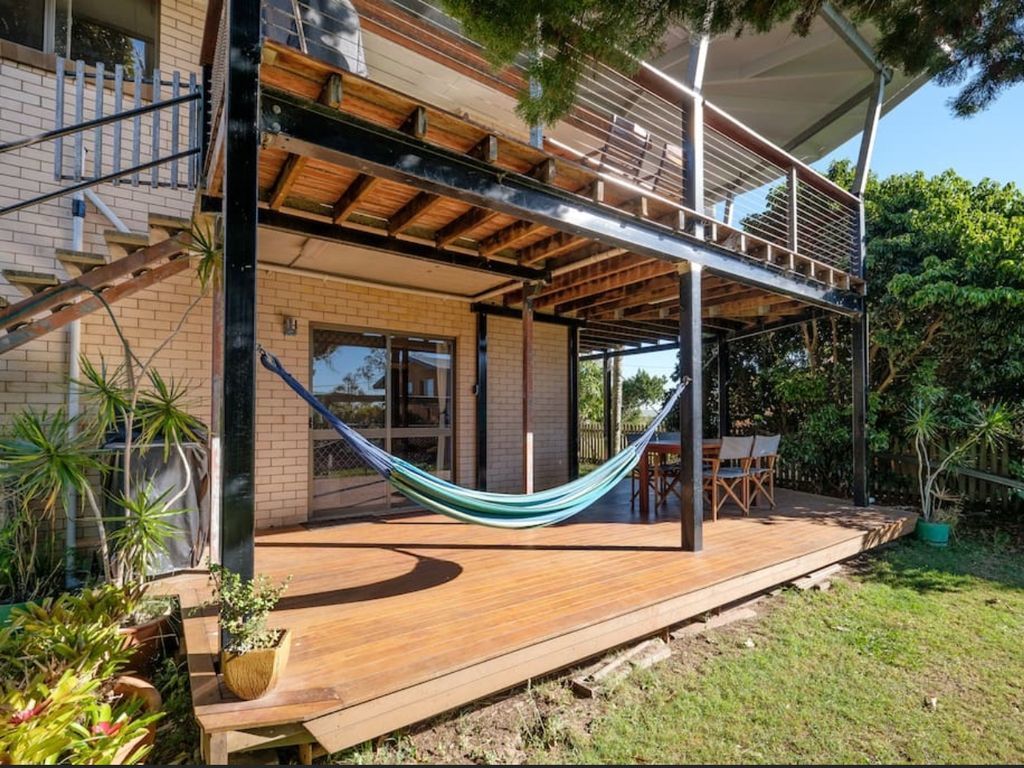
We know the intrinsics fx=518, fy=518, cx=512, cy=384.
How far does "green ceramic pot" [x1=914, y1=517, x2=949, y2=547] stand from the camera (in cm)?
534

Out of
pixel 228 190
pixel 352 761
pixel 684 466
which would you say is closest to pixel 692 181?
pixel 684 466

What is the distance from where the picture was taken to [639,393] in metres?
15.6

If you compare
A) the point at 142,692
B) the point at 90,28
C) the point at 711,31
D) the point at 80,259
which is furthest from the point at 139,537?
the point at 711,31

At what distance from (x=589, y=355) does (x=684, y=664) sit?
319 inches

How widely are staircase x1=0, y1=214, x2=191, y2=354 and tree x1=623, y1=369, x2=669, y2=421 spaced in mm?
13325

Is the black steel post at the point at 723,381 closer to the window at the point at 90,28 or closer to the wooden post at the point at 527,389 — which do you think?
the wooden post at the point at 527,389

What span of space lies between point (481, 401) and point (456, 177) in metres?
3.41

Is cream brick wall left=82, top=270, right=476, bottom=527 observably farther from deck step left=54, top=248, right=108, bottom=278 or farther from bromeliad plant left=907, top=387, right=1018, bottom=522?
bromeliad plant left=907, top=387, right=1018, bottom=522

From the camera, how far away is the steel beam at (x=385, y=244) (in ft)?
11.8

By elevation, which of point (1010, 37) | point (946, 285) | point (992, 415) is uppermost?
point (1010, 37)

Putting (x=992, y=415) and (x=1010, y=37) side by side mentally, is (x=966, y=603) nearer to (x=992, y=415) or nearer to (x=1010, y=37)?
(x=992, y=415)

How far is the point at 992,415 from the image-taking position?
548cm

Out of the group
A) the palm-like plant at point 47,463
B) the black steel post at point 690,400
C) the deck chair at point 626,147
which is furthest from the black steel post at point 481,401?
the palm-like plant at point 47,463

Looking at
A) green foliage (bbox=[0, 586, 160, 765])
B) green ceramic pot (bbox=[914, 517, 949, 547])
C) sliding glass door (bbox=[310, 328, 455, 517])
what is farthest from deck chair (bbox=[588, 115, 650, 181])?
A: green foliage (bbox=[0, 586, 160, 765])
